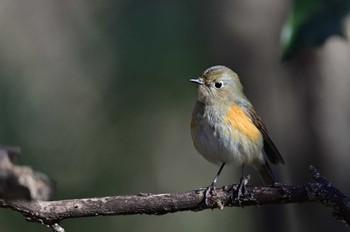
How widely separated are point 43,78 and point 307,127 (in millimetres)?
3372

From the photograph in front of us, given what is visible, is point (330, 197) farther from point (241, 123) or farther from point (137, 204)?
point (241, 123)

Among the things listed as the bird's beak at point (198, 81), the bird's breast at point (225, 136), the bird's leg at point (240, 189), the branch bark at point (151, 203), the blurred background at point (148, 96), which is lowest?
the branch bark at point (151, 203)

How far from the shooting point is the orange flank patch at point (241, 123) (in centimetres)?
482

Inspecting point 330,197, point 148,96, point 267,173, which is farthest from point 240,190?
point 148,96

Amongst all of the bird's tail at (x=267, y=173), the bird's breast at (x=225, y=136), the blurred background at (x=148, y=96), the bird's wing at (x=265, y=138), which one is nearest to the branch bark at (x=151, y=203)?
the bird's breast at (x=225, y=136)

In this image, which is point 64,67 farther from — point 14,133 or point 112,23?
point 14,133

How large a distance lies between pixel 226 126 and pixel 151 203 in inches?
68.0

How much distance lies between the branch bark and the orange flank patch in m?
1.47

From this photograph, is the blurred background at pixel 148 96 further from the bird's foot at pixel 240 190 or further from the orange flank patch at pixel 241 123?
the bird's foot at pixel 240 190

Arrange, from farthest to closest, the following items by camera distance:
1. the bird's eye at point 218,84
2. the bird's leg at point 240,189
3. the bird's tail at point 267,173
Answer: the bird's tail at point 267,173, the bird's eye at point 218,84, the bird's leg at point 240,189

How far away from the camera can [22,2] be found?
9.46m

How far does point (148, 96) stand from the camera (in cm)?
823

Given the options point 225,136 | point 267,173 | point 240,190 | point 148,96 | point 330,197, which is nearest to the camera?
point 330,197

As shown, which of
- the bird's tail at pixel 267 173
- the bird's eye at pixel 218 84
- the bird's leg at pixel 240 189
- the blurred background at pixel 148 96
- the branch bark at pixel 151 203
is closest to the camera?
the branch bark at pixel 151 203
